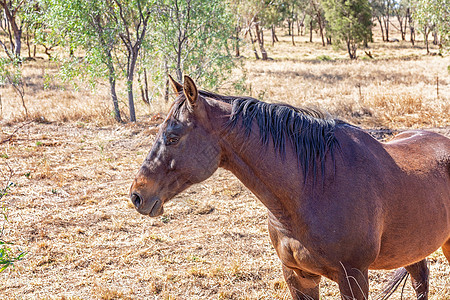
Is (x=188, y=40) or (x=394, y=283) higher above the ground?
(x=188, y=40)

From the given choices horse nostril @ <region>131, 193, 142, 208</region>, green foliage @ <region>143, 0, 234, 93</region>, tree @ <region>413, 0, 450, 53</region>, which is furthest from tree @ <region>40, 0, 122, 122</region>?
Answer: tree @ <region>413, 0, 450, 53</region>

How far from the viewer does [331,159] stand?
2676 millimetres

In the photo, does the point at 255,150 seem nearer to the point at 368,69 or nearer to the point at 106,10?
the point at 106,10

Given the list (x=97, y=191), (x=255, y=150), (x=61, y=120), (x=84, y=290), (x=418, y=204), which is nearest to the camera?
(x=255, y=150)

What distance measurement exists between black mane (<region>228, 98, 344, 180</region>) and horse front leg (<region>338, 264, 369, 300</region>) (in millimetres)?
645

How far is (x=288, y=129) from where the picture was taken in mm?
2686

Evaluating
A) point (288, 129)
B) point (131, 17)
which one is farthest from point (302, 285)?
point (131, 17)

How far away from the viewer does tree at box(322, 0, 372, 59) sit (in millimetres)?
35719

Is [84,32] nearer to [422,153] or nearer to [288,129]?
[288,129]

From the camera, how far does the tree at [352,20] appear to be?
35719 mm

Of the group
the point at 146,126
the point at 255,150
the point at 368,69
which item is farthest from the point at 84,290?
the point at 368,69

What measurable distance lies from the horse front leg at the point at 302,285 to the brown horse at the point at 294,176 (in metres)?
0.22

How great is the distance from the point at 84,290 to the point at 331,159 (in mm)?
3275

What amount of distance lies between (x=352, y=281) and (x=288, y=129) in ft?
3.40
